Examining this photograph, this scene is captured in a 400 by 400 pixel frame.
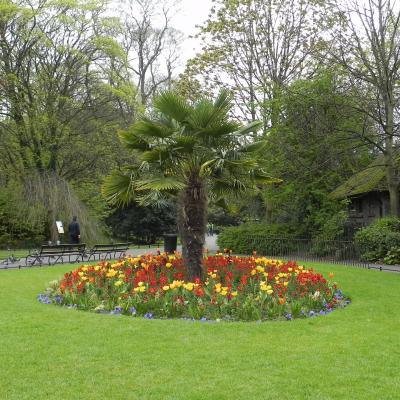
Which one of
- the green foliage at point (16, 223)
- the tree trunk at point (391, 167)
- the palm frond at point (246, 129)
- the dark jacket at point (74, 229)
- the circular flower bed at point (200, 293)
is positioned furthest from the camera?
the green foliage at point (16, 223)

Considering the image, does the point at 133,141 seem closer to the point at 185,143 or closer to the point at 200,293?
the point at 185,143

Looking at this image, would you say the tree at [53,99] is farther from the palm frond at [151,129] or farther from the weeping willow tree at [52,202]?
the palm frond at [151,129]

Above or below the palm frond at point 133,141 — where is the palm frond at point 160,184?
below

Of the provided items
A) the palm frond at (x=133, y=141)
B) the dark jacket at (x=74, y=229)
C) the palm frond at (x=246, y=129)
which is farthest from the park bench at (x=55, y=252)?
the palm frond at (x=246, y=129)

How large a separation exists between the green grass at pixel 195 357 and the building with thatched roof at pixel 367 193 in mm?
14699

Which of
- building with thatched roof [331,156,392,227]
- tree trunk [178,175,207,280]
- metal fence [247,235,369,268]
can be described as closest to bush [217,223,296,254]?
metal fence [247,235,369,268]

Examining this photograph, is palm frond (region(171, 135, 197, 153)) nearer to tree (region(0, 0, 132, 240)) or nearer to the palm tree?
the palm tree

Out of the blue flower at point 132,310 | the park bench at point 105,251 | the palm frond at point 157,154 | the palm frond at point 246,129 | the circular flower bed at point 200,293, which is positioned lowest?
the blue flower at point 132,310

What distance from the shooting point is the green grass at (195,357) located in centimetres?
511

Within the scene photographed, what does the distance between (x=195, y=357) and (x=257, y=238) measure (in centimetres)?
1767

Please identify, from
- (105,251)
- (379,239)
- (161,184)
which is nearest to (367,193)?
(379,239)

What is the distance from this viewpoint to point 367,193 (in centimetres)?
2466

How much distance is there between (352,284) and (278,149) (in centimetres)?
1087

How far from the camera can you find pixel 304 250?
2180 centimetres
